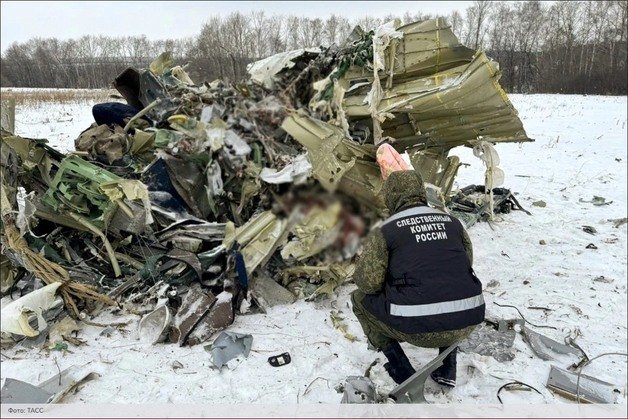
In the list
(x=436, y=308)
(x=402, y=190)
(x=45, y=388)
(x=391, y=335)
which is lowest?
(x=45, y=388)

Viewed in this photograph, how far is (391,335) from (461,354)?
0.66 meters

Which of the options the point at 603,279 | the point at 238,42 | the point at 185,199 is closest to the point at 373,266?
the point at 238,42

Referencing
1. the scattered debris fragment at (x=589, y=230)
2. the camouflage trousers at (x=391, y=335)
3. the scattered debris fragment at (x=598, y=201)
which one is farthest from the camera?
the scattered debris fragment at (x=598, y=201)

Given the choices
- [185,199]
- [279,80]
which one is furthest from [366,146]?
[185,199]

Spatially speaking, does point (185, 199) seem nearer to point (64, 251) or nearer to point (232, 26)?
point (64, 251)

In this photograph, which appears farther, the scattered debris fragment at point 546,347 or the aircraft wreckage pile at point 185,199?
A: the aircraft wreckage pile at point 185,199

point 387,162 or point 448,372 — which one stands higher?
point 387,162

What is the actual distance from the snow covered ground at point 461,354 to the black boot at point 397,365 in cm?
9

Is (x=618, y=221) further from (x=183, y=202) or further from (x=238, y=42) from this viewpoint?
(x=238, y=42)

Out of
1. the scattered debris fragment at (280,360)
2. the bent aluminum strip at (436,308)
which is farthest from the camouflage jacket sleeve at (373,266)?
the scattered debris fragment at (280,360)

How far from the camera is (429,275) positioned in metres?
2.35

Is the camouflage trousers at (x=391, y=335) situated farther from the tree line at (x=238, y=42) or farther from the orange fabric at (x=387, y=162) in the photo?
the tree line at (x=238, y=42)

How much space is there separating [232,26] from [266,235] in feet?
7.71

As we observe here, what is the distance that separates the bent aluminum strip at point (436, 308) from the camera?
239 centimetres
